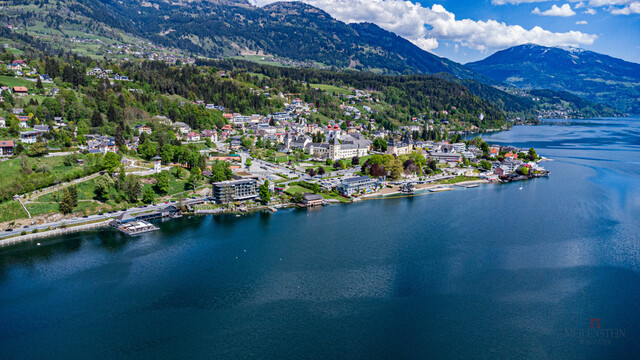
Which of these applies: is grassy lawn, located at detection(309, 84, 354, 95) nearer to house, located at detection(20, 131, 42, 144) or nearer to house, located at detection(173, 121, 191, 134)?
house, located at detection(173, 121, 191, 134)

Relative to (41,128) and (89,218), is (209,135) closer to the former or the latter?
(41,128)

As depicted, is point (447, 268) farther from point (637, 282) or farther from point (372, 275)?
point (637, 282)

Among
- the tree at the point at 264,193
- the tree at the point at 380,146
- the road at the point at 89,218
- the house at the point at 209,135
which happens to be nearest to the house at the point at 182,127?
the house at the point at 209,135

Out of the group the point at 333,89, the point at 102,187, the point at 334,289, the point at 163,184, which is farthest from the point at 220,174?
the point at 333,89

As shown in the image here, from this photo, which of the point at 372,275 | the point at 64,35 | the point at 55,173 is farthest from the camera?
the point at 64,35

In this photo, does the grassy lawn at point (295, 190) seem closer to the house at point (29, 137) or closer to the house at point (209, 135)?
the house at point (209, 135)

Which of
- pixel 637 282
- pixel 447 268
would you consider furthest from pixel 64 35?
pixel 637 282

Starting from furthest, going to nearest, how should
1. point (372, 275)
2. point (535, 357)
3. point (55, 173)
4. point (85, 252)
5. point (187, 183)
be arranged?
point (187, 183) → point (55, 173) → point (85, 252) → point (372, 275) → point (535, 357)

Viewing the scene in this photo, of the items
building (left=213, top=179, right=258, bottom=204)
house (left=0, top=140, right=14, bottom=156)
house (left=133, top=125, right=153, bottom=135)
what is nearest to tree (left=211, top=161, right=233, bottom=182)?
building (left=213, top=179, right=258, bottom=204)
